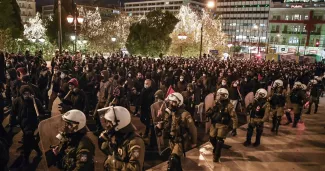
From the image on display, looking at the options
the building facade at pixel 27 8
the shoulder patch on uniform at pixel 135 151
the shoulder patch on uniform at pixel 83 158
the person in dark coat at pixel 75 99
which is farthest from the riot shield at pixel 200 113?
the building facade at pixel 27 8

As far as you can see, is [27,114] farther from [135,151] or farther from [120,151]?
[135,151]

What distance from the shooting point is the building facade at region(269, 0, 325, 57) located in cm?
7788

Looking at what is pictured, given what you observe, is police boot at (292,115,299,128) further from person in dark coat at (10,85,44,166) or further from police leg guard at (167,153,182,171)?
person in dark coat at (10,85,44,166)

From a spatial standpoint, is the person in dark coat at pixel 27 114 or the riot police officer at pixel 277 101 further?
the riot police officer at pixel 277 101

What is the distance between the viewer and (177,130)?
519 cm

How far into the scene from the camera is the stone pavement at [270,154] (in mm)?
7109

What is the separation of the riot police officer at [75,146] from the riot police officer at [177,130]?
200cm

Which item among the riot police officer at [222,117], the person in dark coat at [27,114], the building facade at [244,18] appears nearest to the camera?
the person in dark coat at [27,114]

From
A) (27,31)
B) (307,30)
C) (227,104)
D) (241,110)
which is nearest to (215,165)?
(227,104)

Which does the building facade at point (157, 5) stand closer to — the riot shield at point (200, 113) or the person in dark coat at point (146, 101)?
the riot shield at point (200, 113)

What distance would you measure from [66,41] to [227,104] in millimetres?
36678

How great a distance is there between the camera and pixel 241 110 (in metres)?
13.1

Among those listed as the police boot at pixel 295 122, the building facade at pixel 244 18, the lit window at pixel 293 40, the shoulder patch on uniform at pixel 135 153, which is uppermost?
the building facade at pixel 244 18

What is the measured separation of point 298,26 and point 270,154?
284ft
